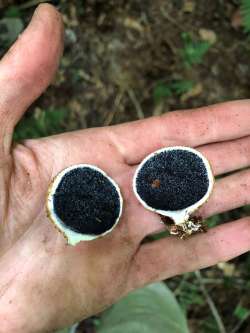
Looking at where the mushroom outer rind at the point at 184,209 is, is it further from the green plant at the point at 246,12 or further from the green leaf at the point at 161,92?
the green plant at the point at 246,12

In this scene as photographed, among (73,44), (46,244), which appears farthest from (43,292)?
(73,44)

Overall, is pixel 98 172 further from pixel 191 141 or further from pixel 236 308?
pixel 236 308

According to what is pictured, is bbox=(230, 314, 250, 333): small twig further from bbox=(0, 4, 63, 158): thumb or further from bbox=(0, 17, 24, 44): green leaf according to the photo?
bbox=(0, 17, 24, 44): green leaf

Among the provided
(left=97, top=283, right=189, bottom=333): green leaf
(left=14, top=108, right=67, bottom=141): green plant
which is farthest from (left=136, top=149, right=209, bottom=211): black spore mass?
(left=14, top=108, right=67, bottom=141): green plant

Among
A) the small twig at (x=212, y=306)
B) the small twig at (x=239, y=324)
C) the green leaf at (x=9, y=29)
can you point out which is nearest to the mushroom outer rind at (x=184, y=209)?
the small twig at (x=212, y=306)

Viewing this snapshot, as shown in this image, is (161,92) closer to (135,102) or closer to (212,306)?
(135,102)

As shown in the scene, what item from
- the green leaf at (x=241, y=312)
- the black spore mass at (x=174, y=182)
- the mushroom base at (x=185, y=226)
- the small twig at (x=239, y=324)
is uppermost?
the black spore mass at (x=174, y=182)
